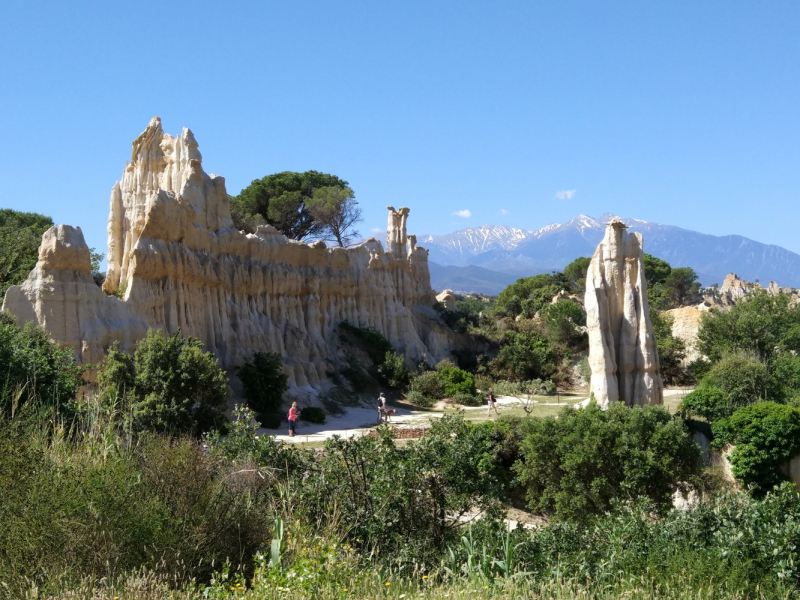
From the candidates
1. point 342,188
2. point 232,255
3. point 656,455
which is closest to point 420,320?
point 342,188

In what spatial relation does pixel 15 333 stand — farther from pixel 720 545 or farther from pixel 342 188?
pixel 342 188

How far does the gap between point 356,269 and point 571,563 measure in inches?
1274

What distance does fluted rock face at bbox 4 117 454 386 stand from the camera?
23.0 metres

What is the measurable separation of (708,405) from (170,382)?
17.2 m

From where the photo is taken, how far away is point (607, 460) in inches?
704

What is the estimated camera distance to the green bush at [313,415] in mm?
29500

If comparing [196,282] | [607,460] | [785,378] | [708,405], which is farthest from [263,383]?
[785,378]

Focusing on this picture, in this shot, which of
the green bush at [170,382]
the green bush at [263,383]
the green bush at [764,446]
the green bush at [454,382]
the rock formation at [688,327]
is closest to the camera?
the green bush at [170,382]

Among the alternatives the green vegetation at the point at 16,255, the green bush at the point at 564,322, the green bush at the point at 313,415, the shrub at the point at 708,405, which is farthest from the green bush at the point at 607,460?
the green bush at the point at 564,322

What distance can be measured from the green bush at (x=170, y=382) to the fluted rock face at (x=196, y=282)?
1.80 metres

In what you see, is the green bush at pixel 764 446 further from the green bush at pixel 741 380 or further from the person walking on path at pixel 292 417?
the person walking on path at pixel 292 417

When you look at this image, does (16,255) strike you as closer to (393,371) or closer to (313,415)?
(313,415)

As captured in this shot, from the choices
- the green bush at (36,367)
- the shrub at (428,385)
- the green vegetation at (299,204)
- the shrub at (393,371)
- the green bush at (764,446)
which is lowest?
the green bush at (764,446)

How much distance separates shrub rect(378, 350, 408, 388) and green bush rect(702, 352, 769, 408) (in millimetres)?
15323
